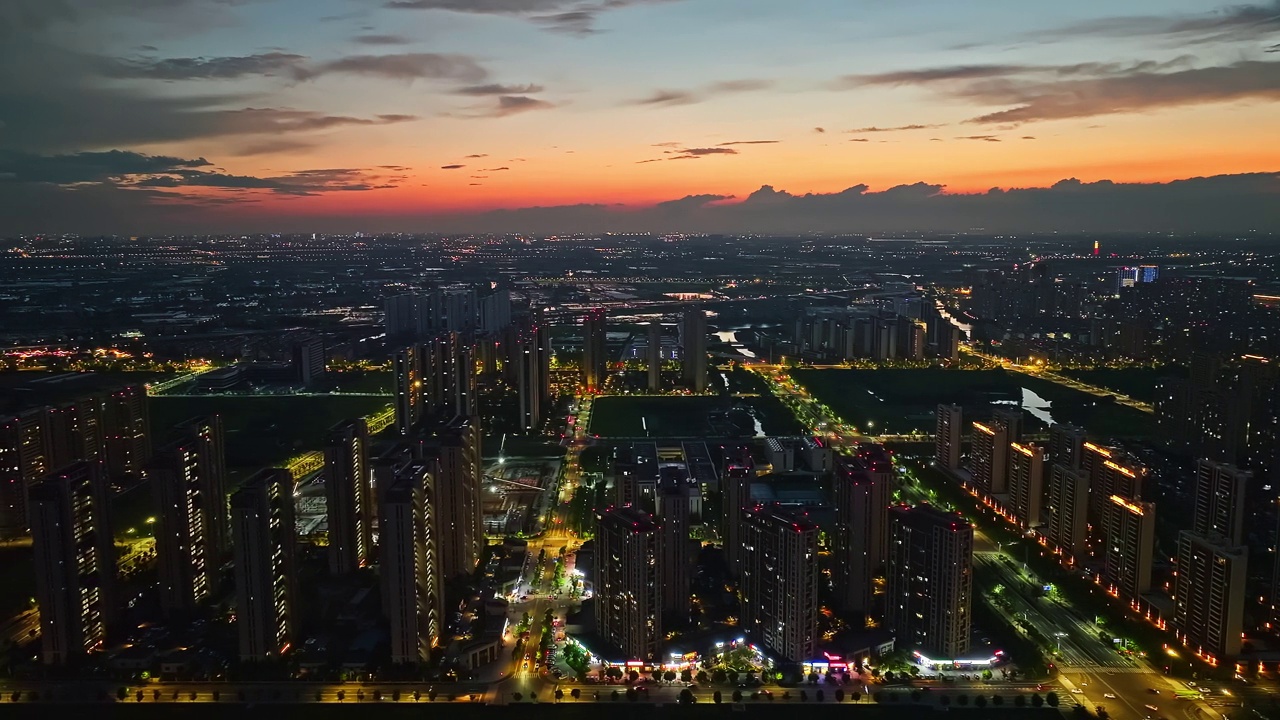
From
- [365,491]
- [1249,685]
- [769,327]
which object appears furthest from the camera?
[769,327]

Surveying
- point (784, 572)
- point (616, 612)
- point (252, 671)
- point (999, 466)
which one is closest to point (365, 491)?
point (252, 671)

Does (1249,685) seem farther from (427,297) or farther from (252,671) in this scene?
(427,297)

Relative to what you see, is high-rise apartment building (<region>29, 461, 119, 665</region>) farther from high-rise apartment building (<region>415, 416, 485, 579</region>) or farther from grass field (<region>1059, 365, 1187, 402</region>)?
grass field (<region>1059, 365, 1187, 402</region>)

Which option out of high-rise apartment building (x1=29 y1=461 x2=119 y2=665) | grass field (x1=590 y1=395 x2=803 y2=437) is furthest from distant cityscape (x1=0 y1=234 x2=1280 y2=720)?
grass field (x1=590 y1=395 x2=803 y2=437)

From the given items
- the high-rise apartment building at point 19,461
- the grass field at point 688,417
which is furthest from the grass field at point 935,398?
the high-rise apartment building at point 19,461

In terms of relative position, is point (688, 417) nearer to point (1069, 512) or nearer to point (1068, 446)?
point (1068, 446)

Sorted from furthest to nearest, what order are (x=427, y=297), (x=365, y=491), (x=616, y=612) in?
(x=427, y=297) → (x=365, y=491) → (x=616, y=612)
